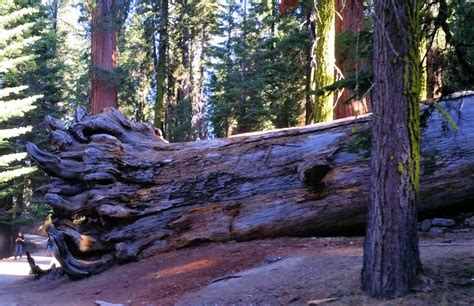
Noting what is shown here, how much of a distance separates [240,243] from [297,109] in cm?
1719

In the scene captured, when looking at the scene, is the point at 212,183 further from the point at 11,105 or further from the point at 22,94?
the point at 22,94

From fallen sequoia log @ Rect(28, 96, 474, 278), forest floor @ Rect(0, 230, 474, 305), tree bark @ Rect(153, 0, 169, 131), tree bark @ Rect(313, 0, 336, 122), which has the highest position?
tree bark @ Rect(153, 0, 169, 131)

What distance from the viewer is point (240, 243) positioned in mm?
10477

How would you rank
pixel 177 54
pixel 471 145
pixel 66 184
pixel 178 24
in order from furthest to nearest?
pixel 177 54 → pixel 178 24 → pixel 66 184 → pixel 471 145

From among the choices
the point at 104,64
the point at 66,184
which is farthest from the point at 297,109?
the point at 66,184

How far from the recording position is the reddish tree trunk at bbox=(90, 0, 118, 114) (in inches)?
727

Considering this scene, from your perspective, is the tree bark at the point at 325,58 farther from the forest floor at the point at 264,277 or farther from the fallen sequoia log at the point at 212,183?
the forest floor at the point at 264,277

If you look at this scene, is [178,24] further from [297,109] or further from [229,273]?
[229,273]

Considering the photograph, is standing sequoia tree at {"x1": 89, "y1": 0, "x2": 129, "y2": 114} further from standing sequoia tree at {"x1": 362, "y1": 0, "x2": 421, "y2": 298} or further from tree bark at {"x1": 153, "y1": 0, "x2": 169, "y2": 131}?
standing sequoia tree at {"x1": 362, "y1": 0, "x2": 421, "y2": 298}

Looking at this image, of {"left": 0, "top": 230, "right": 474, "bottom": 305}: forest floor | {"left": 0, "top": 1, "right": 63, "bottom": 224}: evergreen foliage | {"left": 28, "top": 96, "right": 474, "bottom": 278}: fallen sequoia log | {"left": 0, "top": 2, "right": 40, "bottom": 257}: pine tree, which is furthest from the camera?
{"left": 0, "top": 1, "right": 63, "bottom": 224}: evergreen foliage

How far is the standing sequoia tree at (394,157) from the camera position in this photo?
17.8ft

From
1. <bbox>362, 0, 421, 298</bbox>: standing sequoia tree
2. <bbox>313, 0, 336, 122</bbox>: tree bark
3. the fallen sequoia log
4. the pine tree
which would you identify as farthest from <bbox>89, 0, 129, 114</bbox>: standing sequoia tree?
<bbox>362, 0, 421, 298</bbox>: standing sequoia tree

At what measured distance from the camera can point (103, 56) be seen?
63.0ft

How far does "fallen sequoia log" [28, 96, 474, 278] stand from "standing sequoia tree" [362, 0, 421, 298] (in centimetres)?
231
